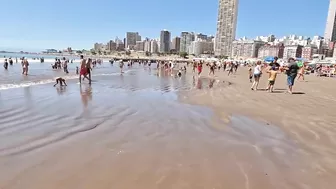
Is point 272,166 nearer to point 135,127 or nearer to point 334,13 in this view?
point 135,127

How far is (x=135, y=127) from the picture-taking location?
5.71 metres

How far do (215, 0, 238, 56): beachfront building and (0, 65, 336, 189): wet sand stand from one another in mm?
182798

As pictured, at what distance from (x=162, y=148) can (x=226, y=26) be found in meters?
193

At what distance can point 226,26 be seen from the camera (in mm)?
186125

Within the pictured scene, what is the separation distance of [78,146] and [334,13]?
760ft

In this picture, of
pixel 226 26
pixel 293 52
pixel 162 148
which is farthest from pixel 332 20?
pixel 162 148

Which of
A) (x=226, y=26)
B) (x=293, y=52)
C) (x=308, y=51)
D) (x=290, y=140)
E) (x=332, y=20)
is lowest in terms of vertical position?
(x=290, y=140)

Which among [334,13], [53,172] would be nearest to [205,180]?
[53,172]

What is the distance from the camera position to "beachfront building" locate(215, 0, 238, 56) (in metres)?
177

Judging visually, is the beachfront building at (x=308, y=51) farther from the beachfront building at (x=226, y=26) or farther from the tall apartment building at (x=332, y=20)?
the beachfront building at (x=226, y=26)

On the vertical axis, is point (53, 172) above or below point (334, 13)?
below

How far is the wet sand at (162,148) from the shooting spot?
329 cm

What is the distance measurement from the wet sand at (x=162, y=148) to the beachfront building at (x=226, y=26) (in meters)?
183

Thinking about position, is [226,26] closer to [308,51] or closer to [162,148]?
[308,51]
